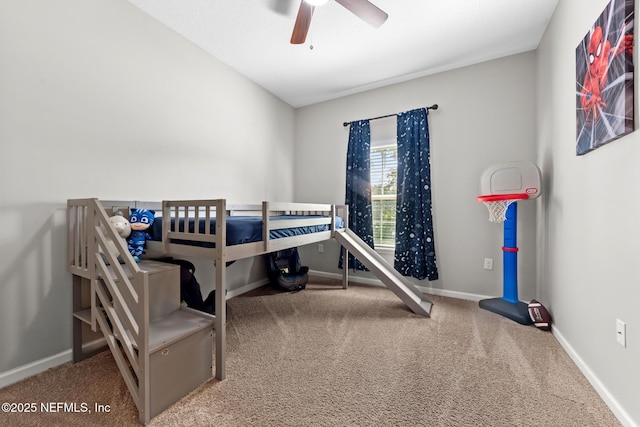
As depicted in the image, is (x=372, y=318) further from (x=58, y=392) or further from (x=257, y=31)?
(x=257, y=31)

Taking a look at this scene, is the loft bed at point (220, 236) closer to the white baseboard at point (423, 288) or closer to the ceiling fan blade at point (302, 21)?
the ceiling fan blade at point (302, 21)

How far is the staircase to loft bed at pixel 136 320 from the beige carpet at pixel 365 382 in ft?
0.33

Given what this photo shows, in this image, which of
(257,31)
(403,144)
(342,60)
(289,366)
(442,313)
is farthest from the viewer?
(403,144)

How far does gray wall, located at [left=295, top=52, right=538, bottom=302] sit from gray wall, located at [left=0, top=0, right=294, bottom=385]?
2243mm

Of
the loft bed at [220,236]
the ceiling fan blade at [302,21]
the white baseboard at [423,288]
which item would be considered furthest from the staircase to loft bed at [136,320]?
the white baseboard at [423,288]

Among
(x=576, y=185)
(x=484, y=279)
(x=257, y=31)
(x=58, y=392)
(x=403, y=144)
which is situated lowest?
(x=58, y=392)

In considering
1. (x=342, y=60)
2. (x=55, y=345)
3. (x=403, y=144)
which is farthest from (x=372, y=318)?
(x=342, y=60)

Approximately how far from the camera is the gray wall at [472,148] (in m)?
2.60

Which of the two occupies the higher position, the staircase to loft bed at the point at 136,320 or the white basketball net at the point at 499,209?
the white basketball net at the point at 499,209

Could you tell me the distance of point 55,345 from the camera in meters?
1.66

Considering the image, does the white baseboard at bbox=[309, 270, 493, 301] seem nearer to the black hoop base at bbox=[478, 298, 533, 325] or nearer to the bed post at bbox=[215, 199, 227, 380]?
the black hoop base at bbox=[478, 298, 533, 325]

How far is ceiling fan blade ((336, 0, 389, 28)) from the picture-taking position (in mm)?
1721

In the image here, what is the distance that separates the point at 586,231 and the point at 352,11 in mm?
2048

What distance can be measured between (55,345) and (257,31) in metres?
2.75
